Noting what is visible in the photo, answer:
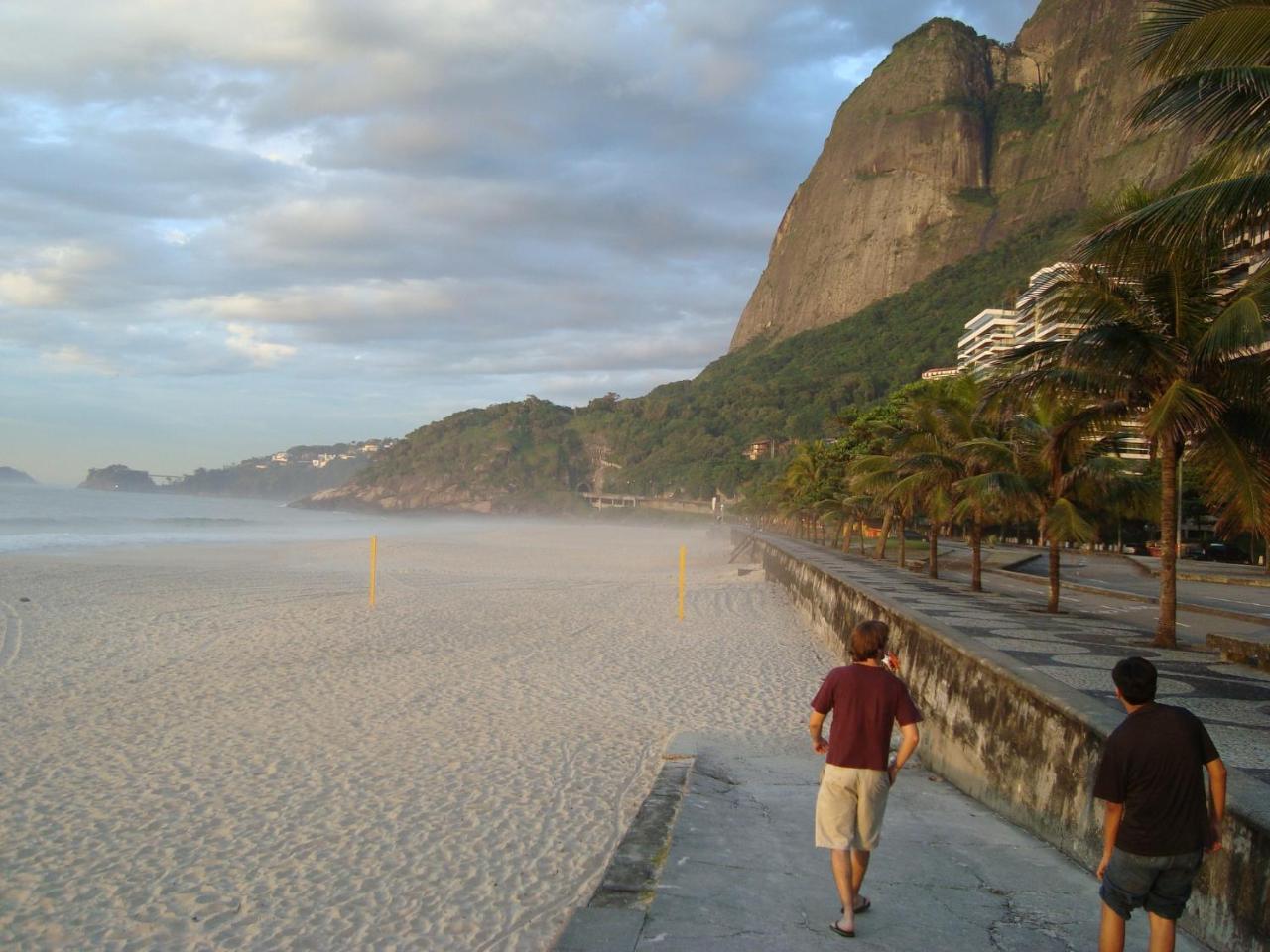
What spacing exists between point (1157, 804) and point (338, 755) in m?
6.62

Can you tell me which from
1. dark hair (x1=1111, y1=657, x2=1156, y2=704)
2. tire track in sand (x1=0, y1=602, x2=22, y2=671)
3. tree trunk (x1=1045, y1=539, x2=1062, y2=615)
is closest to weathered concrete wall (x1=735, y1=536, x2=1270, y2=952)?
dark hair (x1=1111, y1=657, x2=1156, y2=704)

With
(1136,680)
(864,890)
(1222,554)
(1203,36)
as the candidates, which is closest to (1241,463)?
(1203,36)

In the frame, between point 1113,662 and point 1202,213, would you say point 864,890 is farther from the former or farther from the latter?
point 1113,662

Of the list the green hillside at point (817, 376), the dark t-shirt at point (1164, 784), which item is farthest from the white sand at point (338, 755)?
the green hillside at point (817, 376)

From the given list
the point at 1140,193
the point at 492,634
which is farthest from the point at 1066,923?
the point at 492,634

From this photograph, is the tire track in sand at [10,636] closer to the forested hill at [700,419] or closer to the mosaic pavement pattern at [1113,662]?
the mosaic pavement pattern at [1113,662]

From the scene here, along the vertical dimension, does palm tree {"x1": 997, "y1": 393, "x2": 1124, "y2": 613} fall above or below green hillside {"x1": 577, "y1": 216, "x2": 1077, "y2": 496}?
below

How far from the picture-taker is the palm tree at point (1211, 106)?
6.48 metres

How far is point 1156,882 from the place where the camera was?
3.26 m

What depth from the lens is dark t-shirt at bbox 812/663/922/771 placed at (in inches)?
158

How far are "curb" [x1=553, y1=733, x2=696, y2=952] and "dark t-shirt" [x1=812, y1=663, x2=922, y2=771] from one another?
1057 millimetres

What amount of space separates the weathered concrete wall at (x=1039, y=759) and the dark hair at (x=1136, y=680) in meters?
0.73

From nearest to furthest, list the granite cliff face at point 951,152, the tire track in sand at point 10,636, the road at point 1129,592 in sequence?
the tire track in sand at point 10,636
the road at point 1129,592
the granite cliff face at point 951,152

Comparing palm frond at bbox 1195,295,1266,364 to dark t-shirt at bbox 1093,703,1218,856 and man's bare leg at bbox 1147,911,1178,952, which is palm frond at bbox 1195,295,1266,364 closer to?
dark t-shirt at bbox 1093,703,1218,856
